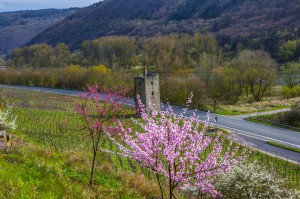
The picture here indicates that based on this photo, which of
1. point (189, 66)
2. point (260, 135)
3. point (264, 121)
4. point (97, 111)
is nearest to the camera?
point (97, 111)

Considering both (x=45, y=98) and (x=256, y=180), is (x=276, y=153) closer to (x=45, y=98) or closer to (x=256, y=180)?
(x=256, y=180)

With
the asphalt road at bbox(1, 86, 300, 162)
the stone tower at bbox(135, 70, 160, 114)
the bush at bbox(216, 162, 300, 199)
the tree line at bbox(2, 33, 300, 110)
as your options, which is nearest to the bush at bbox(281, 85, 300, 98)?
the tree line at bbox(2, 33, 300, 110)

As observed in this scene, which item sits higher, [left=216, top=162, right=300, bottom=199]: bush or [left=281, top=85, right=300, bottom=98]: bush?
[left=216, top=162, right=300, bottom=199]: bush

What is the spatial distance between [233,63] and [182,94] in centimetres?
2119

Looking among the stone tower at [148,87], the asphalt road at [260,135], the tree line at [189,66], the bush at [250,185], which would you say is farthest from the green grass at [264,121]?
the bush at [250,185]

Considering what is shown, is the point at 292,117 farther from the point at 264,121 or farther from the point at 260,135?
the point at 260,135

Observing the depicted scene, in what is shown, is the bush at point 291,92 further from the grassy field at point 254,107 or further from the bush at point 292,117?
the bush at point 292,117

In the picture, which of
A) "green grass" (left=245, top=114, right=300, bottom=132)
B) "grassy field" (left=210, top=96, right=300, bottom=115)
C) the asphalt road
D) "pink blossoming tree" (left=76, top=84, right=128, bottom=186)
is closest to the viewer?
"pink blossoming tree" (left=76, top=84, right=128, bottom=186)

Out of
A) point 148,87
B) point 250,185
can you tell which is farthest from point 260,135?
point 250,185

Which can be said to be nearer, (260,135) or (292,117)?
(260,135)

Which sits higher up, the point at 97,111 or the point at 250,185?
the point at 97,111

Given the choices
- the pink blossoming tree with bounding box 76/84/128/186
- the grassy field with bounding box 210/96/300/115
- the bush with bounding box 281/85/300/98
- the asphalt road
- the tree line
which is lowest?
the grassy field with bounding box 210/96/300/115

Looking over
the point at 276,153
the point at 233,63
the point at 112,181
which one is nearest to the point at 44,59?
the point at 233,63

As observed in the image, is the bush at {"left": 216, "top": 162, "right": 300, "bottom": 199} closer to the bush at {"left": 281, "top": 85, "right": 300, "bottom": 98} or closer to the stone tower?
the stone tower
